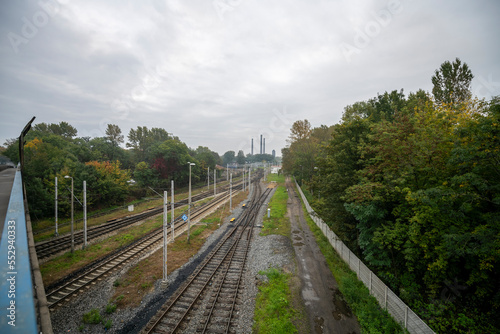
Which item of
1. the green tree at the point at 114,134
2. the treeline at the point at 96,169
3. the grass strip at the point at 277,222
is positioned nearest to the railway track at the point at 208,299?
the grass strip at the point at 277,222

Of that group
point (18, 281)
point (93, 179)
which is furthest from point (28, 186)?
point (18, 281)

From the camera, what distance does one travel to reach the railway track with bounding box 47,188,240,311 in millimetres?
12422

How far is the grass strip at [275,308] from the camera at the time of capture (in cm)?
1041

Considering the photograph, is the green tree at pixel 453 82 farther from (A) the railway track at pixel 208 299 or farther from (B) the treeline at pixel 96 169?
(B) the treeline at pixel 96 169

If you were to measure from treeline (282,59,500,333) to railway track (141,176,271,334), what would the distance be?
30.3ft

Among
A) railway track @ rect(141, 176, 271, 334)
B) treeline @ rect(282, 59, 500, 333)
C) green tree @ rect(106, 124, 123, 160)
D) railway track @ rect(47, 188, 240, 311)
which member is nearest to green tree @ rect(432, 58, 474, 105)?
treeline @ rect(282, 59, 500, 333)

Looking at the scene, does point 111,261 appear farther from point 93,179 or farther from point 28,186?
point 93,179

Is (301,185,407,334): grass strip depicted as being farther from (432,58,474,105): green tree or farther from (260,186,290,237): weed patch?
(432,58,474,105): green tree

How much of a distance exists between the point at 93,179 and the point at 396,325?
40.6 meters

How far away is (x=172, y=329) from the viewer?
10.1 m

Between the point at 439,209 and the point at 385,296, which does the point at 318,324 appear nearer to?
the point at 385,296

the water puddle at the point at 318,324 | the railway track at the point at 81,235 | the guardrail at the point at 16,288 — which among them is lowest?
the water puddle at the point at 318,324

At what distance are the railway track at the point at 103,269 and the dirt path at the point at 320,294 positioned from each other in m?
13.6

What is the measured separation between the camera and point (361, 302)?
12.3 m
